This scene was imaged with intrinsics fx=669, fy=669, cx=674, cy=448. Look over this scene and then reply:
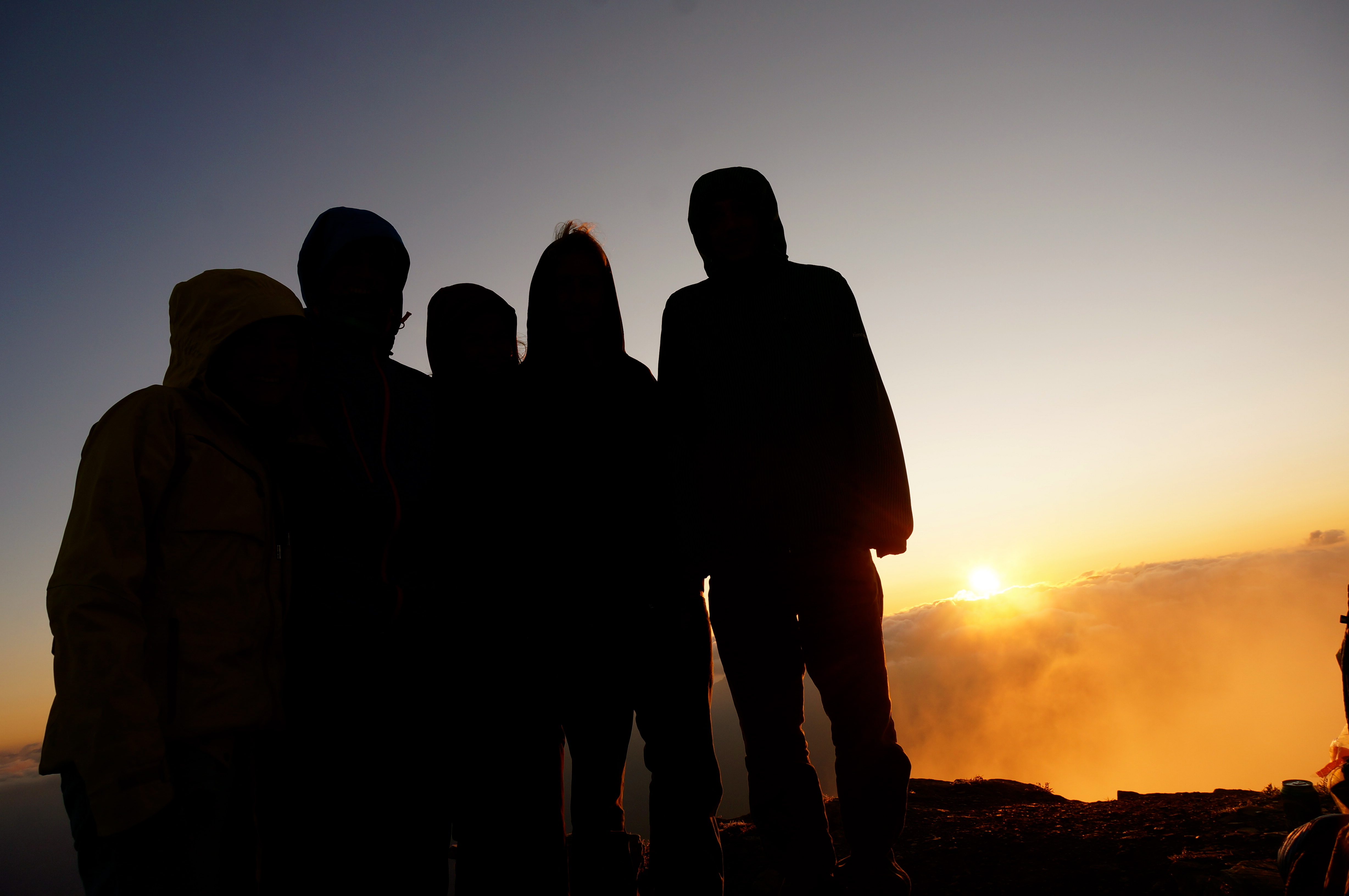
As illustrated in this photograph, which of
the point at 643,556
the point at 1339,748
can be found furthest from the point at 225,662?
the point at 1339,748

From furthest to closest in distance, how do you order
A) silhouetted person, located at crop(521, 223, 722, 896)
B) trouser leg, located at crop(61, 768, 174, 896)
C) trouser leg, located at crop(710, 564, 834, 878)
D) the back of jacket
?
1. the back of jacket
2. trouser leg, located at crop(710, 564, 834, 878)
3. silhouetted person, located at crop(521, 223, 722, 896)
4. trouser leg, located at crop(61, 768, 174, 896)

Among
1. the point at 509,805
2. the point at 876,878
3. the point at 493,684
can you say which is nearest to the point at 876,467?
the point at 876,878

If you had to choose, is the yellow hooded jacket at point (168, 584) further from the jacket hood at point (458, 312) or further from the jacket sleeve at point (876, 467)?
the jacket sleeve at point (876, 467)

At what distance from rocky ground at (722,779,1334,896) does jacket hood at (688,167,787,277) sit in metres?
3.78

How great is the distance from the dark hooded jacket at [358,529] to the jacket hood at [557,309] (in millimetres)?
692

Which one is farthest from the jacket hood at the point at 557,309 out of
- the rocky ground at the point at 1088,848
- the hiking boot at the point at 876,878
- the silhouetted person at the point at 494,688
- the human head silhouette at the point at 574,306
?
the rocky ground at the point at 1088,848

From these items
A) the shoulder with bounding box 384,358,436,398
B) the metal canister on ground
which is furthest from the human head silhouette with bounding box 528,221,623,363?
the metal canister on ground

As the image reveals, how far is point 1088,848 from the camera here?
4.36 m

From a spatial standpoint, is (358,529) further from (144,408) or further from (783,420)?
(783,420)

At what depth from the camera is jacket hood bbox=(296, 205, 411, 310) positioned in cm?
356

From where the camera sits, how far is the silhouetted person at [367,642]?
8.78 ft

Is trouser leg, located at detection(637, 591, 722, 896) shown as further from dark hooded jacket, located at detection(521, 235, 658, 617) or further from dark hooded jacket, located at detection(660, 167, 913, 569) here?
dark hooded jacket, located at detection(660, 167, 913, 569)

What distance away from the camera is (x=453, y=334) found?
3.99 m

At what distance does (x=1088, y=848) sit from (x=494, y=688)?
407 cm
